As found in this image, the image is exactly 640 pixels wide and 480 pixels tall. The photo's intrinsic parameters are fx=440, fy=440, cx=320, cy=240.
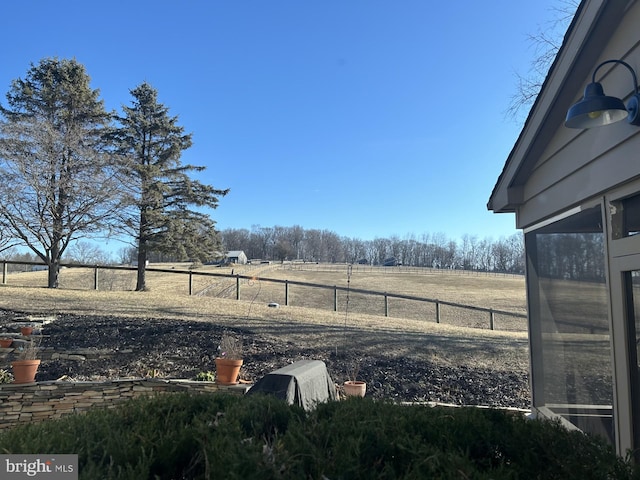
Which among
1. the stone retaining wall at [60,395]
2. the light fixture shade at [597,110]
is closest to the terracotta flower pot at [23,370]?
the stone retaining wall at [60,395]

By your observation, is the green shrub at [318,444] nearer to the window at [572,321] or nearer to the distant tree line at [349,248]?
the window at [572,321]

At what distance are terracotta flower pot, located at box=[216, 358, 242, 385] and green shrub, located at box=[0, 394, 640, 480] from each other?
12.0 ft

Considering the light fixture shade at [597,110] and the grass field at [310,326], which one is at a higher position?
the light fixture shade at [597,110]

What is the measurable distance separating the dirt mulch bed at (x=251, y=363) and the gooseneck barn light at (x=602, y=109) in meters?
3.94

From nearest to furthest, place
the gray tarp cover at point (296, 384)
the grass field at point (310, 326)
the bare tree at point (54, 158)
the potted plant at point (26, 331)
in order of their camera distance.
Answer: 1. the gray tarp cover at point (296, 384)
2. the potted plant at point (26, 331)
3. the grass field at point (310, 326)
4. the bare tree at point (54, 158)

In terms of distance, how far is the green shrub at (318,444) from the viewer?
138 centimetres

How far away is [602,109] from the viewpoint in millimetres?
2439

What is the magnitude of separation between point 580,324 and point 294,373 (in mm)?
2461

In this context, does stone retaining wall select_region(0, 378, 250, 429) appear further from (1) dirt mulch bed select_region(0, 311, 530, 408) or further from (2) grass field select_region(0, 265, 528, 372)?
(2) grass field select_region(0, 265, 528, 372)

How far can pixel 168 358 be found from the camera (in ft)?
22.5

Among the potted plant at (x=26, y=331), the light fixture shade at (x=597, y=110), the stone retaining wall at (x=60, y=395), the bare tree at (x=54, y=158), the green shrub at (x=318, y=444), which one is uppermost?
the bare tree at (x=54, y=158)

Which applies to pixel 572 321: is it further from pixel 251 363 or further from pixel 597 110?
pixel 251 363

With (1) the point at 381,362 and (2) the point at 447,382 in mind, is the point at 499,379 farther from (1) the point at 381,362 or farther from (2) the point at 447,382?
(1) the point at 381,362

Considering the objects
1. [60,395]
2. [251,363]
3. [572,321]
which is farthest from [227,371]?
[572,321]
